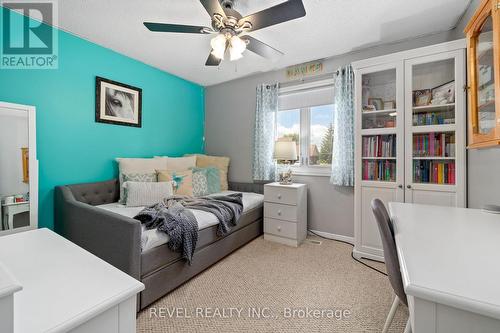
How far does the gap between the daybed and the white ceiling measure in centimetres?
167

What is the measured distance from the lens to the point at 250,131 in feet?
11.9

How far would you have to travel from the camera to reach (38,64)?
2.21 m

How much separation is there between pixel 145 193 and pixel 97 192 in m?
0.63

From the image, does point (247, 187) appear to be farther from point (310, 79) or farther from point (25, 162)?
point (25, 162)

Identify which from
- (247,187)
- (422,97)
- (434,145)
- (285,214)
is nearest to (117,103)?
(247,187)

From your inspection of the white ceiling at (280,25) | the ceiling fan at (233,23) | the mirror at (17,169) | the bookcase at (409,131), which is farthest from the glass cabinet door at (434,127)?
the mirror at (17,169)

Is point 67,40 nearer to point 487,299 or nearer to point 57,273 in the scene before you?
point 57,273

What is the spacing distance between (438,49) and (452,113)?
1.98 feet

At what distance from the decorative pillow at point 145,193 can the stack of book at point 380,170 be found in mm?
2227

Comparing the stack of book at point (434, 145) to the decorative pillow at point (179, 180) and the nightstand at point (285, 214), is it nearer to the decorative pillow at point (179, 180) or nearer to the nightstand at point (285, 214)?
the nightstand at point (285, 214)

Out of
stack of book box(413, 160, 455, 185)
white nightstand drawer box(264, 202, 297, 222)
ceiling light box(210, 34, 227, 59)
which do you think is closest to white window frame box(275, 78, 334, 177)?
white nightstand drawer box(264, 202, 297, 222)

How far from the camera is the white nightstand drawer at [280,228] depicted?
2.76m

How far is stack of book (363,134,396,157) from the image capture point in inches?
91.8

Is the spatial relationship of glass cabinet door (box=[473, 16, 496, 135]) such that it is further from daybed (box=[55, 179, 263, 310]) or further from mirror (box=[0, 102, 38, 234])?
mirror (box=[0, 102, 38, 234])
